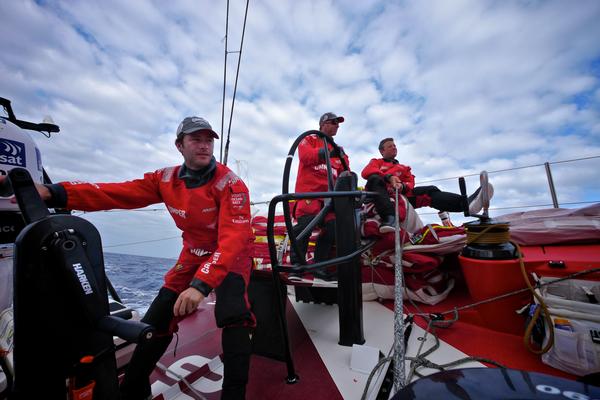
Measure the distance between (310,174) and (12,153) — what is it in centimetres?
203

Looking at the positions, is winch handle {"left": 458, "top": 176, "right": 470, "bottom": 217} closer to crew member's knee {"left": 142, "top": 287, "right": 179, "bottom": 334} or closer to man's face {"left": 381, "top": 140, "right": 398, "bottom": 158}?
crew member's knee {"left": 142, "top": 287, "right": 179, "bottom": 334}

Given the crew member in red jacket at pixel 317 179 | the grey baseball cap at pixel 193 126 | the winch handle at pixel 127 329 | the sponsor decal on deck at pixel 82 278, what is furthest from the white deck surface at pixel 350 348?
the grey baseball cap at pixel 193 126

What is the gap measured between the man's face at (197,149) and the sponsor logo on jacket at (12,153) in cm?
82

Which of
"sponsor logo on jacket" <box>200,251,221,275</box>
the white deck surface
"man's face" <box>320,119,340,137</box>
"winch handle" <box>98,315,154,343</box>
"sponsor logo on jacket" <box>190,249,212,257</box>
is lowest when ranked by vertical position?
the white deck surface

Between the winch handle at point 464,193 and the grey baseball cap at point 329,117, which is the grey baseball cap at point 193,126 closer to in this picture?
the grey baseball cap at point 329,117

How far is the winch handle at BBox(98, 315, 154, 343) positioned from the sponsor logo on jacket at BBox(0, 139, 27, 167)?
4.27 ft

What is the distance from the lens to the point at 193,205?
5.14ft

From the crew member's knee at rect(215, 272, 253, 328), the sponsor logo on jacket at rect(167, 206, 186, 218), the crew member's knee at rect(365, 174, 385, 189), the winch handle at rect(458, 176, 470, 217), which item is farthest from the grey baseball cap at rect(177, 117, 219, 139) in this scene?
the crew member's knee at rect(365, 174, 385, 189)

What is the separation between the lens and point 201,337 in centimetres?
204

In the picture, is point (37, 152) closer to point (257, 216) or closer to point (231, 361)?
point (231, 361)

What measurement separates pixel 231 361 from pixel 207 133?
1.27 m

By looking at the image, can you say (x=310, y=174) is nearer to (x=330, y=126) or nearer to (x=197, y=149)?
(x=330, y=126)

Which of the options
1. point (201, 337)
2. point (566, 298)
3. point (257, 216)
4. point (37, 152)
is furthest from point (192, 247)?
point (566, 298)

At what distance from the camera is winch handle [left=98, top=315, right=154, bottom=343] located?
24.3 inches
